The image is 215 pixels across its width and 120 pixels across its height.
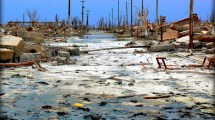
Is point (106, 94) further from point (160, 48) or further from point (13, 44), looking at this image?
point (160, 48)

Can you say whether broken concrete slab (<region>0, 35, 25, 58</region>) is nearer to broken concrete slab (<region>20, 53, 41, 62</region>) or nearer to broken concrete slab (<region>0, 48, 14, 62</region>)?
broken concrete slab (<region>20, 53, 41, 62</region>)

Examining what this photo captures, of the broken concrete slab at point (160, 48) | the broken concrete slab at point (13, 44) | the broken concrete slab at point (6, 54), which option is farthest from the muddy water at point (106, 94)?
the broken concrete slab at point (160, 48)

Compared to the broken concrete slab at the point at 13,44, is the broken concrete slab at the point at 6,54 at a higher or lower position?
lower

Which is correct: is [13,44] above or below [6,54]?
above

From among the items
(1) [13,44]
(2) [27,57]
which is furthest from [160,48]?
(1) [13,44]

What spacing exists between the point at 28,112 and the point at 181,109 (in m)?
2.27

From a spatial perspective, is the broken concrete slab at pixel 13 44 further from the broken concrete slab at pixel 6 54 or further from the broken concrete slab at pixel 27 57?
the broken concrete slab at pixel 6 54

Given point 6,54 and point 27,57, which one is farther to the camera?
point 27,57

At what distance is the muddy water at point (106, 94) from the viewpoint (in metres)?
5.14

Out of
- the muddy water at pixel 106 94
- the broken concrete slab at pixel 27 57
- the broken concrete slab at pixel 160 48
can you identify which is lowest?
the muddy water at pixel 106 94

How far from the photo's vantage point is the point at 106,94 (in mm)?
6664

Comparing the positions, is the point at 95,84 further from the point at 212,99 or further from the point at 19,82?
the point at 212,99

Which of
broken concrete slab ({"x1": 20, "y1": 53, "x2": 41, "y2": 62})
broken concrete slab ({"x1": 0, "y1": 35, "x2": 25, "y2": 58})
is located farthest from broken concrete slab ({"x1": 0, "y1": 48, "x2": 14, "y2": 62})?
broken concrete slab ({"x1": 20, "y1": 53, "x2": 41, "y2": 62})

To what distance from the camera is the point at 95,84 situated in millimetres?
7863
